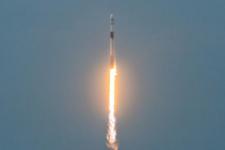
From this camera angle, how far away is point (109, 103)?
39.1 meters

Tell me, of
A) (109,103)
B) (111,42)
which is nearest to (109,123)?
(109,103)

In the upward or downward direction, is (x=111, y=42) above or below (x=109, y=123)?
above

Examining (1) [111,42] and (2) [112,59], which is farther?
(1) [111,42]

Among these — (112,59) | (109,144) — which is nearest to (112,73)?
(112,59)

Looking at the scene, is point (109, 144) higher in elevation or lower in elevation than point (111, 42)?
lower

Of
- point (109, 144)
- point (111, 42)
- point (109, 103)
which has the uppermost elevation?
point (111, 42)

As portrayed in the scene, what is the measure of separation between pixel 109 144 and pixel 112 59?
4.56 m

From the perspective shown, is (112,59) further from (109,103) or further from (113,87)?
(109,103)

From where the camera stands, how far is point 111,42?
3834cm

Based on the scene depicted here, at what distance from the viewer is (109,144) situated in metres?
36.2

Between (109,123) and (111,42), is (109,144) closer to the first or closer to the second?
(109,123)

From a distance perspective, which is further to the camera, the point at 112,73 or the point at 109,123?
the point at 109,123

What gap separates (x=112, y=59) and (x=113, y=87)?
194cm

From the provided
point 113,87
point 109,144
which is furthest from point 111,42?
point 109,144
